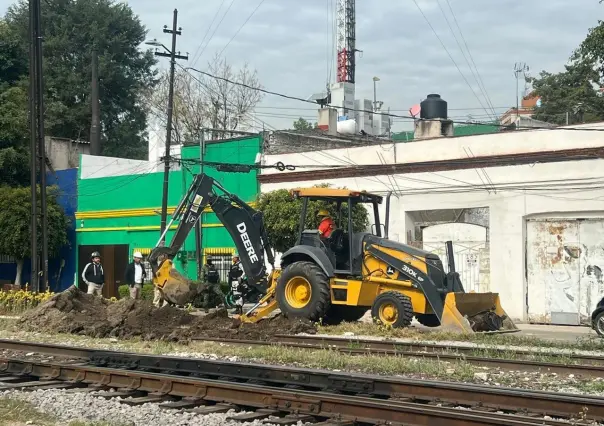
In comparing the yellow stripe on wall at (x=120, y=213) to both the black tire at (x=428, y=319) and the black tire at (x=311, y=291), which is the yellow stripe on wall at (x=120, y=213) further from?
the black tire at (x=428, y=319)

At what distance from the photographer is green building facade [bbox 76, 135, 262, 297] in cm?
3055

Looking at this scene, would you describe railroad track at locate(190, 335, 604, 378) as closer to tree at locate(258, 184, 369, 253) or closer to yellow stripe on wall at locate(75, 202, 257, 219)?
tree at locate(258, 184, 369, 253)

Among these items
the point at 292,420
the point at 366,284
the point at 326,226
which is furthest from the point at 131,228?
the point at 292,420

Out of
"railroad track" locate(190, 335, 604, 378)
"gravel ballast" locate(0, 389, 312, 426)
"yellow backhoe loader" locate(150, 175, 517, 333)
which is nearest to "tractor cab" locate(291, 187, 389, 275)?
"yellow backhoe loader" locate(150, 175, 517, 333)

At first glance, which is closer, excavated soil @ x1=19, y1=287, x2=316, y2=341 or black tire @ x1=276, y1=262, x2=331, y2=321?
excavated soil @ x1=19, y1=287, x2=316, y2=341

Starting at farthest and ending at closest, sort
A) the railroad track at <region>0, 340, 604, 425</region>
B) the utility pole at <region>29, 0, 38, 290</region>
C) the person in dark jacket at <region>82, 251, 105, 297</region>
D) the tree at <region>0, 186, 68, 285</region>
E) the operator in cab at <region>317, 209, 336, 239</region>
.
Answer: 1. the tree at <region>0, 186, 68, 285</region>
2. the utility pole at <region>29, 0, 38, 290</region>
3. the person in dark jacket at <region>82, 251, 105, 297</region>
4. the operator in cab at <region>317, 209, 336, 239</region>
5. the railroad track at <region>0, 340, 604, 425</region>

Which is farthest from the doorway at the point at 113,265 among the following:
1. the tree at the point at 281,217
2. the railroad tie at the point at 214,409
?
the railroad tie at the point at 214,409

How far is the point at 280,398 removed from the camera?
8.85m

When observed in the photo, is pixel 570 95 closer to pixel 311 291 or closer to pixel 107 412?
pixel 311 291

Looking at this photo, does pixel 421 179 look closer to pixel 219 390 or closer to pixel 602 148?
pixel 602 148

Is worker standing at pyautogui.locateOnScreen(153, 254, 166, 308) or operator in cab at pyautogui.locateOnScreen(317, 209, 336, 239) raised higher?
operator in cab at pyautogui.locateOnScreen(317, 209, 336, 239)

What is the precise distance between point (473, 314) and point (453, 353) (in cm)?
421

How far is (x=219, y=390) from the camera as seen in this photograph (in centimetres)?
944

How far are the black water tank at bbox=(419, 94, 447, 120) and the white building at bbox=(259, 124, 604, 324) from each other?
4.59 metres
